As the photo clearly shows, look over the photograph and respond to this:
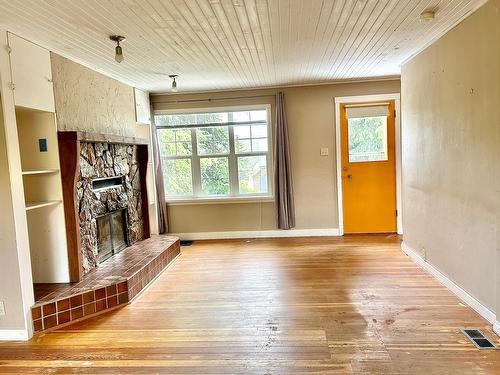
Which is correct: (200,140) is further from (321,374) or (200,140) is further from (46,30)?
(321,374)

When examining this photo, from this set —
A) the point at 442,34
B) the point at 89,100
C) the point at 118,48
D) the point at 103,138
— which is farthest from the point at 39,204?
the point at 442,34

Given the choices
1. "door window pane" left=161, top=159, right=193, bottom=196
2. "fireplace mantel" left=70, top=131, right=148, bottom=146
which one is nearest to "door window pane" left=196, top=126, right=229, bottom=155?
"door window pane" left=161, top=159, right=193, bottom=196

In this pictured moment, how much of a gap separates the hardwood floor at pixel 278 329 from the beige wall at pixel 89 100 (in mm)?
1848

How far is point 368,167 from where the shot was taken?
217 inches

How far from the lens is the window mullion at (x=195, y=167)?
575 cm

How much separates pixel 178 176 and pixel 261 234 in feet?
5.40

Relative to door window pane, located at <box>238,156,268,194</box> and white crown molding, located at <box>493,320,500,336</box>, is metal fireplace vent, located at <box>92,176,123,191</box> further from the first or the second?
white crown molding, located at <box>493,320,500,336</box>

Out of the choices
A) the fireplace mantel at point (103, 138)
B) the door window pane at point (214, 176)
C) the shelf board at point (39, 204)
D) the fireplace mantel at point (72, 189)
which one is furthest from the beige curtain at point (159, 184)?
the shelf board at point (39, 204)

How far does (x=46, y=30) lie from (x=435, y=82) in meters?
3.43

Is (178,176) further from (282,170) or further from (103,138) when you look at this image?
(103,138)

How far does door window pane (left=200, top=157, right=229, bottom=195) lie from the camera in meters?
5.76

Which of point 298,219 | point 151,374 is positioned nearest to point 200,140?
point 298,219

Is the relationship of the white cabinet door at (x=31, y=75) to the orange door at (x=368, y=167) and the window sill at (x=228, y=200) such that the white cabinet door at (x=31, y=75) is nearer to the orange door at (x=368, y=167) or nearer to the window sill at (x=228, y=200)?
the window sill at (x=228, y=200)

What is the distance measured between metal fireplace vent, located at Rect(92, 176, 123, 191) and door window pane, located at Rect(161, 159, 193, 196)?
4.61 feet
